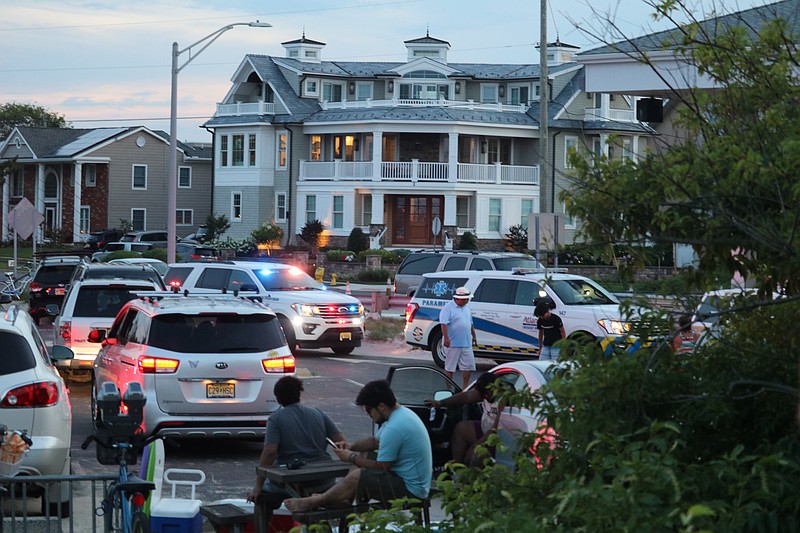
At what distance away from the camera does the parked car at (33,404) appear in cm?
977

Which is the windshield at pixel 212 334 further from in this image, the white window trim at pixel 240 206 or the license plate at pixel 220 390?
the white window trim at pixel 240 206

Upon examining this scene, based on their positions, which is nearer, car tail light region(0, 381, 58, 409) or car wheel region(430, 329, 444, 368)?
car tail light region(0, 381, 58, 409)

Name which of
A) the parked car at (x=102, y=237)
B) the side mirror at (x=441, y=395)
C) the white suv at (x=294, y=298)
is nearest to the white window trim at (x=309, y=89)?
the parked car at (x=102, y=237)

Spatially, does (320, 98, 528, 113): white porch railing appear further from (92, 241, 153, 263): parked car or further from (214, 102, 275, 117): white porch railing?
(92, 241, 153, 263): parked car

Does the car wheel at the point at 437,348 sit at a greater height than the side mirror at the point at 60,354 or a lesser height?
lesser

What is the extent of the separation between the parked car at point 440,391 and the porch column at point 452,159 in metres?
48.0

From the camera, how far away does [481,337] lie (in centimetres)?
2267

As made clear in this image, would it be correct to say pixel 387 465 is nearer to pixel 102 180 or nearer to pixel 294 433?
pixel 294 433

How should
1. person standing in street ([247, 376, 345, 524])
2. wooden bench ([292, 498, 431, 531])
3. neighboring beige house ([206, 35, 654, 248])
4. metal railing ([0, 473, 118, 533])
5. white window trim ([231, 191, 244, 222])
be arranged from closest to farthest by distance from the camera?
metal railing ([0, 473, 118, 533])
wooden bench ([292, 498, 431, 531])
person standing in street ([247, 376, 345, 524])
neighboring beige house ([206, 35, 654, 248])
white window trim ([231, 191, 244, 222])

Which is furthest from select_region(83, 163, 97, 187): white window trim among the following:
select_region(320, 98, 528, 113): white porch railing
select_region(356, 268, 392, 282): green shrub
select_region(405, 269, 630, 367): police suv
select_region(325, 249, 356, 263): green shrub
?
select_region(405, 269, 630, 367): police suv

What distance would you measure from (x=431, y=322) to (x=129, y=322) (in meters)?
9.85

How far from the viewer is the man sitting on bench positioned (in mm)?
8305

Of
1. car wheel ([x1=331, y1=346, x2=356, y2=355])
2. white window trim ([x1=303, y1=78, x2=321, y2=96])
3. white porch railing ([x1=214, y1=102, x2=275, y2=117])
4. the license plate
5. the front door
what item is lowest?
car wheel ([x1=331, y1=346, x2=356, y2=355])

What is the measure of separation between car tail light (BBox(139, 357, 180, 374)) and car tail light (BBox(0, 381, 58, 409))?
2.76 metres
